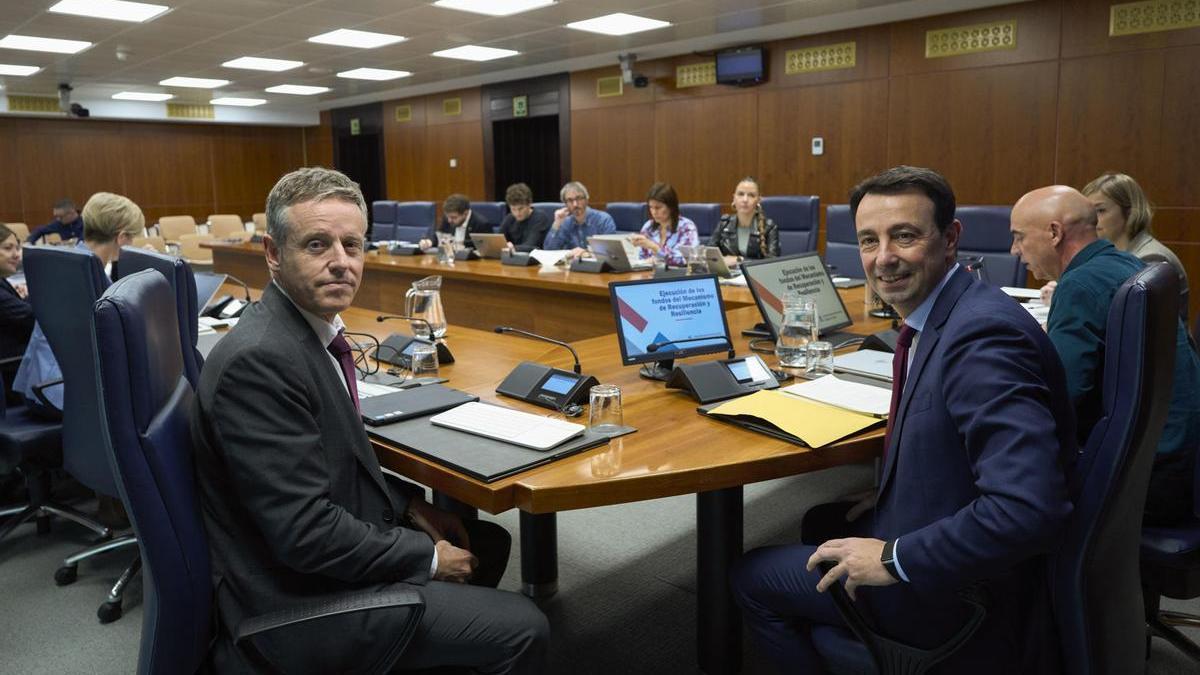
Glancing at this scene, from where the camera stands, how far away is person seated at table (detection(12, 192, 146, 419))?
283 cm

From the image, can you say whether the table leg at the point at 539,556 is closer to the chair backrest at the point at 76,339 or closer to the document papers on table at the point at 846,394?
the document papers on table at the point at 846,394

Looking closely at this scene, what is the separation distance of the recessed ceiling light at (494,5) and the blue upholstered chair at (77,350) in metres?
4.68

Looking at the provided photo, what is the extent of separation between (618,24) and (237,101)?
8197 mm

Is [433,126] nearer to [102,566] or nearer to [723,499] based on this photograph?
[102,566]

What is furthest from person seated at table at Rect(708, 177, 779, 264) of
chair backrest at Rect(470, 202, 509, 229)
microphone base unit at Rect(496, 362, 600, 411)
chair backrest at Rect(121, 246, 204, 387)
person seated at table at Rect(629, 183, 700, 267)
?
chair backrest at Rect(121, 246, 204, 387)

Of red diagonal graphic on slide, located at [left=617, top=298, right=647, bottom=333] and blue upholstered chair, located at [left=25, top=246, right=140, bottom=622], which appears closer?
red diagonal graphic on slide, located at [left=617, top=298, right=647, bottom=333]

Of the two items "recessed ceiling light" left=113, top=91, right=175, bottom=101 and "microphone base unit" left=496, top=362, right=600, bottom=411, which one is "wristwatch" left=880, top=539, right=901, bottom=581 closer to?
"microphone base unit" left=496, top=362, right=600, bottom=411

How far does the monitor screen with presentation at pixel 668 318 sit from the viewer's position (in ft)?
7.19

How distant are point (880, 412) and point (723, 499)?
40cm

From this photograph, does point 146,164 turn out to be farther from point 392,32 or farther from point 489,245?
point 489,245

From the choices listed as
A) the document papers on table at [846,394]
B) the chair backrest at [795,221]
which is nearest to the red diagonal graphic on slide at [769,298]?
the document papers on table at [846,394]

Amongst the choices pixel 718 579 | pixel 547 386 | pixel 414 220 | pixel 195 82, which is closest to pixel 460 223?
pixel 414 220

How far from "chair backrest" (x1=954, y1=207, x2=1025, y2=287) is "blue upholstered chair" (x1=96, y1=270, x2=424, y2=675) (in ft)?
11.9

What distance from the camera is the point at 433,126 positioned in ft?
39.0
